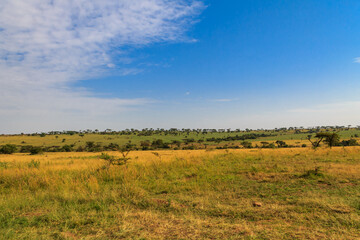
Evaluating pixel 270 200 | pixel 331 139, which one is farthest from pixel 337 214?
pixel 331 139

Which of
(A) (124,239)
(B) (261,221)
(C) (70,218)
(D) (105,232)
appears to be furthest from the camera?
(C) (70,218)

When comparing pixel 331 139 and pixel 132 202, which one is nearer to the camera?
pixel 132 202

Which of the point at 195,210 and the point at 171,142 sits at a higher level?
the point at 195,210

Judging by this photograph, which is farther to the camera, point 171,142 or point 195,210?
point 171,142

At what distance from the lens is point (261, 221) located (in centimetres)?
462

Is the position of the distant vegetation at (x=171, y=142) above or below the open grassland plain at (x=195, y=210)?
below

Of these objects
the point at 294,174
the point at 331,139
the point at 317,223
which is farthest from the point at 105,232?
the point at 331,139

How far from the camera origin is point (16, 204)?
6074 millimetres

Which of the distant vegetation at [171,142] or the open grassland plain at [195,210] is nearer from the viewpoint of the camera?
the open grassland plain at [195,210]

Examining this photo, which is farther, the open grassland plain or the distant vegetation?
the distant vegetation

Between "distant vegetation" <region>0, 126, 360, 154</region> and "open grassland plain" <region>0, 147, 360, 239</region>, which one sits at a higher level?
"open grassland plain" <region>0, 147, 360, 239</region>

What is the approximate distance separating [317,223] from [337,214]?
82 cm

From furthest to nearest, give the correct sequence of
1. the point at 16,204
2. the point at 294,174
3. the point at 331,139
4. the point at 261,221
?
the point at 331,139
the point at 294,174
the point at 16,204
the point at 261,221

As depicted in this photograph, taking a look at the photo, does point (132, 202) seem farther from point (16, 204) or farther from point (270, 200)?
point (270, 200)
